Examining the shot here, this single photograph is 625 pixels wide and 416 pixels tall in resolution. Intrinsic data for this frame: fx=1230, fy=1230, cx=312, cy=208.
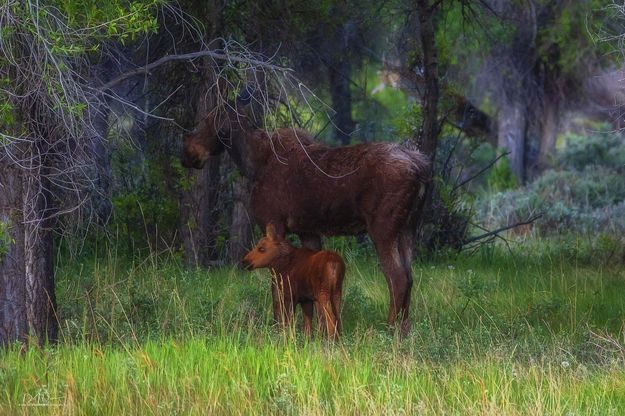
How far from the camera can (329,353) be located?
9.00 metres

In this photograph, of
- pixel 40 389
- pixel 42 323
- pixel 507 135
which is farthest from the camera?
pixel 507 135

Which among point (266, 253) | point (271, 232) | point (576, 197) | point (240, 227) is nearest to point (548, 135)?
point (576, 197)

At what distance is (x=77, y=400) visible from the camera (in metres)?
7.80

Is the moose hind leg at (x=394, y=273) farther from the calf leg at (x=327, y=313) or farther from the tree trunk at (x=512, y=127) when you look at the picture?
the tree trunk at (x=512, y=127)

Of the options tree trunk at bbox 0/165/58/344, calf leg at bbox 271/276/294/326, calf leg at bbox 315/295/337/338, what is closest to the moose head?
calf leg at bbox 271/276/294/326

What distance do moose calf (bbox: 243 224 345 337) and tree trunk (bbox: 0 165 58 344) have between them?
5.71ft

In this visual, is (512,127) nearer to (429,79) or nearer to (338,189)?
(429,79)

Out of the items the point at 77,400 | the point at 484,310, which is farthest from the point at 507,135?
the point at 77,400

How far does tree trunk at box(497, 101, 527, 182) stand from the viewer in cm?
2908

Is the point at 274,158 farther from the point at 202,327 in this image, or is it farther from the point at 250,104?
the point at 202,327

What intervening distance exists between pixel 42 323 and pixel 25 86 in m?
1.97

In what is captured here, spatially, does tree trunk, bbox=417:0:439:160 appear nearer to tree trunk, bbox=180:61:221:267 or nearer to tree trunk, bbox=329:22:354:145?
tree trunk, bbox=329:22:354:145

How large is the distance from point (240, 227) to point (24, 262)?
482 cm

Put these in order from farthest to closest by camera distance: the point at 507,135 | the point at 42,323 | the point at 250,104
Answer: the point at 507,135, the point at 250,104, the point at 42,323
